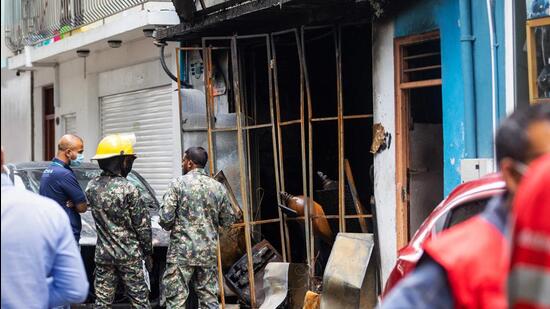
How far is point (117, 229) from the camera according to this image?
833cm

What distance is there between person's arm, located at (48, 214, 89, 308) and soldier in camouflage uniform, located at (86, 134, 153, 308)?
4370mm

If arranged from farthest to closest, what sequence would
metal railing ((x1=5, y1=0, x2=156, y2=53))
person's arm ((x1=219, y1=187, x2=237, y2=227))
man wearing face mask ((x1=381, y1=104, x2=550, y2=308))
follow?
metal railing ((x1=5, y1=0, x2=156, y2=53)), person's arm ((x1=219, y1=187, x2=237, y2=227)), man wearing face mask ((x1=381, y1=104, x2=550, y2=308))

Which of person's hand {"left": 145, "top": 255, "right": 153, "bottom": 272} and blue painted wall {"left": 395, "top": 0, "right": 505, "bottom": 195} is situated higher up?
blue painted wall {"left": 395, "top": 0, "right": 505, "bottom": 195}

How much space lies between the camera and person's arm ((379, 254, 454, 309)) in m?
2.39

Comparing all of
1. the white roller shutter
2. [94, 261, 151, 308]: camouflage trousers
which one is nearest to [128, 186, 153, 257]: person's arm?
[94, 261, 151, 308]: camouflage trousers

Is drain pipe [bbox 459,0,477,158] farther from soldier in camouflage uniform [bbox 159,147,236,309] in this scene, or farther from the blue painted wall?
soldier in camouflage uniform [bbox 159,147,236,309]

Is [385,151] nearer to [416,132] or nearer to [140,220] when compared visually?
[416,132]

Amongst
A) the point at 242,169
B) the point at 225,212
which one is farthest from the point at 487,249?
the point at 242,169

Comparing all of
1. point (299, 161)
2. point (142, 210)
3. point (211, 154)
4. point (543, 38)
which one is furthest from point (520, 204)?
point (299, 161)

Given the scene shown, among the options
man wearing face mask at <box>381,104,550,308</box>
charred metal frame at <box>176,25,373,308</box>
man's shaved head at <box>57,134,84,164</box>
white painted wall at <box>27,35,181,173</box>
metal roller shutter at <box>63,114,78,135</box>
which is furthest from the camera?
metal roller shutter at <box>63,114,78,135</box>

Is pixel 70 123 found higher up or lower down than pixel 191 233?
higher up

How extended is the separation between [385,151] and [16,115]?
13381mm

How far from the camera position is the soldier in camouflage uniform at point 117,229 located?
829cm

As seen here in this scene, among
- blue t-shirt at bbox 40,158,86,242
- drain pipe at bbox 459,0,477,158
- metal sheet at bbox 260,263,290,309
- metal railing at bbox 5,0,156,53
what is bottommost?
metal sheet at bbox 260,263,290,309
